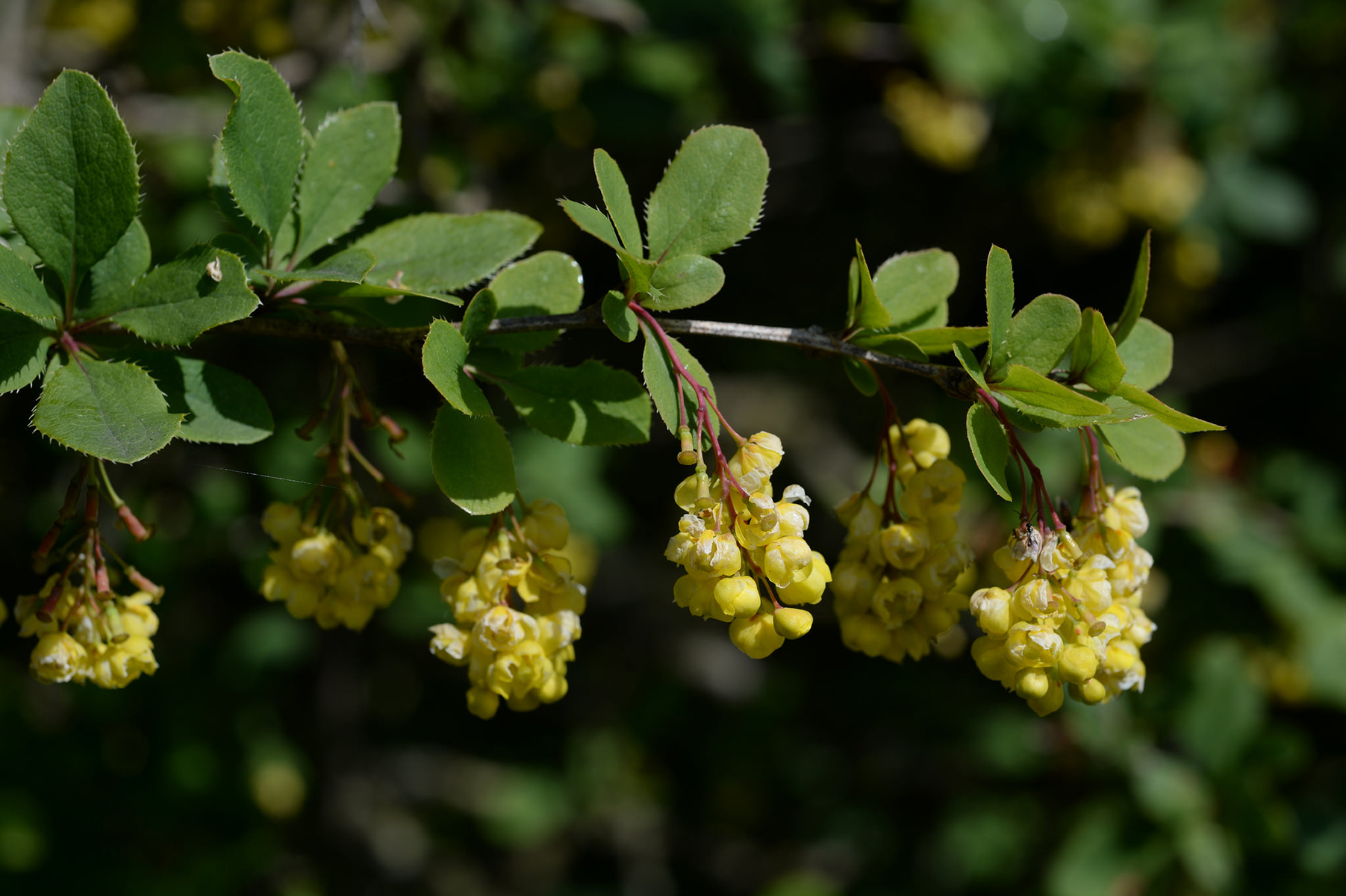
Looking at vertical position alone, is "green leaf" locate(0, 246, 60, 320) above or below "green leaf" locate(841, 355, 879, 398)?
above

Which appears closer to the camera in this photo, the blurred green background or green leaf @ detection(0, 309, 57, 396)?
green leaf @ detection(0, 309, 57, 396)

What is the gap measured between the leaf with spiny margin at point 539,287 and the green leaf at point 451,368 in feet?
0.49

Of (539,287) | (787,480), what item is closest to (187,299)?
(539,287)

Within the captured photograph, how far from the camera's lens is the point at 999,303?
1026mm

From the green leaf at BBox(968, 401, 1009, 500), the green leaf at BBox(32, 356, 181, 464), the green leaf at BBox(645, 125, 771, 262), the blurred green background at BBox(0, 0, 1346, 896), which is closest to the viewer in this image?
the green leaf at BBox(32, 356, 181, 464)

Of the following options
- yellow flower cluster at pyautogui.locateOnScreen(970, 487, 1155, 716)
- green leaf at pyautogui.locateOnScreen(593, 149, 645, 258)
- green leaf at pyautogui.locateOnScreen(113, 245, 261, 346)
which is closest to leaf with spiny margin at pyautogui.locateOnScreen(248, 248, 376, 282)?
green leaf at pyautogui.locateOnScreen(113, 245, 261, 346)

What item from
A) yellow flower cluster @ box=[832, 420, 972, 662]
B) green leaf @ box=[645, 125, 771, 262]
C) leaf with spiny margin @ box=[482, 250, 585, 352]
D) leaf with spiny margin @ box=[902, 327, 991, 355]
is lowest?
yellow flower cluster @ box=[832, 420, 972, 662]

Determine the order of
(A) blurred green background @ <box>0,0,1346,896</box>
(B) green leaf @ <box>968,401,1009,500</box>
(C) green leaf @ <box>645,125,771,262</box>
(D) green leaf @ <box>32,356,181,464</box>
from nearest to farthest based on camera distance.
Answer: (D) green leaf @ <box>32,356,181,464</box>
(B) green leaf @ <box>968,401,1009,500</box>
(C) green leaf @ <box>645,125,771,262</box>
(A) blurred green background @ <box>0,0,1346,896</box>

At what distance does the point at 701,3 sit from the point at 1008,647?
205 centimetres

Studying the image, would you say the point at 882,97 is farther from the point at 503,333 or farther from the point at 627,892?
the point at 627,892

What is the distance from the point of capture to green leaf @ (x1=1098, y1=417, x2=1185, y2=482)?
1188mm

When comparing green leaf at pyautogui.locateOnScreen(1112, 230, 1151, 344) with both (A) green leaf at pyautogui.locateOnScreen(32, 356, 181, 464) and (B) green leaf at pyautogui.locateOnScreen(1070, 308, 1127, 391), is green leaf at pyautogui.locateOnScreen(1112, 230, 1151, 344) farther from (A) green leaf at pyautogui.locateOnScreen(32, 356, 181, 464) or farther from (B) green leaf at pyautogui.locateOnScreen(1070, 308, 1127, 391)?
(A) green leaf at pyautogui.locateOnScreen(32, 356, 181, 464)

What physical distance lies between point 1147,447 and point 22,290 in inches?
49.8

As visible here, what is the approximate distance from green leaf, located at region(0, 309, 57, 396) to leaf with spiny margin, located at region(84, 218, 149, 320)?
0.05 metres
